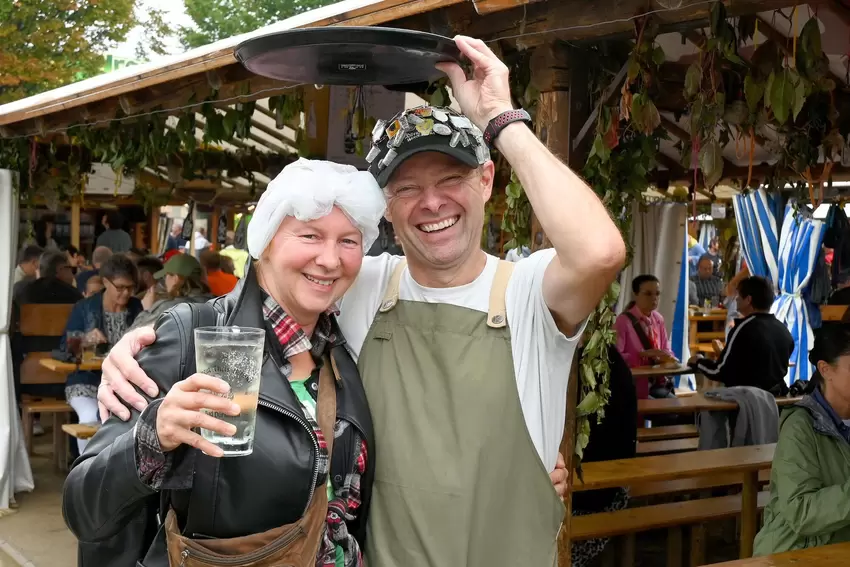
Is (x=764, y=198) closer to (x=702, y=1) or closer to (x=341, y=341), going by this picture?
(x=702, y=1)

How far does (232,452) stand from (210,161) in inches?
294

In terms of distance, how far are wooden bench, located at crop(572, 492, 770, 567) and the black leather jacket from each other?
10.1 feet

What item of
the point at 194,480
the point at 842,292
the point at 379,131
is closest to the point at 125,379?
the point at 194,480

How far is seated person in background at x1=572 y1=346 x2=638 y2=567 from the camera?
191 inches

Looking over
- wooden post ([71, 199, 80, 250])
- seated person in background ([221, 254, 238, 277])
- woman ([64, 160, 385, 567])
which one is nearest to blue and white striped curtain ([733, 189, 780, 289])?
seated person in background ([221, 254, 238, 277])

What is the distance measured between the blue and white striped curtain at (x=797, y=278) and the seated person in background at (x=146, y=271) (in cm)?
629

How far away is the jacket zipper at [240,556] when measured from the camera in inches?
63.0

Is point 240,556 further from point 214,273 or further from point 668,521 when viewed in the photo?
point 214,273

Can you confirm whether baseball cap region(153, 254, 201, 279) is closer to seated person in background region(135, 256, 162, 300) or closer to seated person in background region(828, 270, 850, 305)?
seated person in background region(135, 256, 162, 300)

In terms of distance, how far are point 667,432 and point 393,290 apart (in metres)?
5.39

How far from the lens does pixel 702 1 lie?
2.65 metres

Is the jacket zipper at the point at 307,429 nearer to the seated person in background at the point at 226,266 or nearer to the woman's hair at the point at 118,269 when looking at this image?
the woman's hair at the point at 118,269

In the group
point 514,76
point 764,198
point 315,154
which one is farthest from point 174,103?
point 764,198

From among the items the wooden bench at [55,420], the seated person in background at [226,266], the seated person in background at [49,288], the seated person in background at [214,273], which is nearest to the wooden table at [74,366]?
the wooden bench at [55,420]
